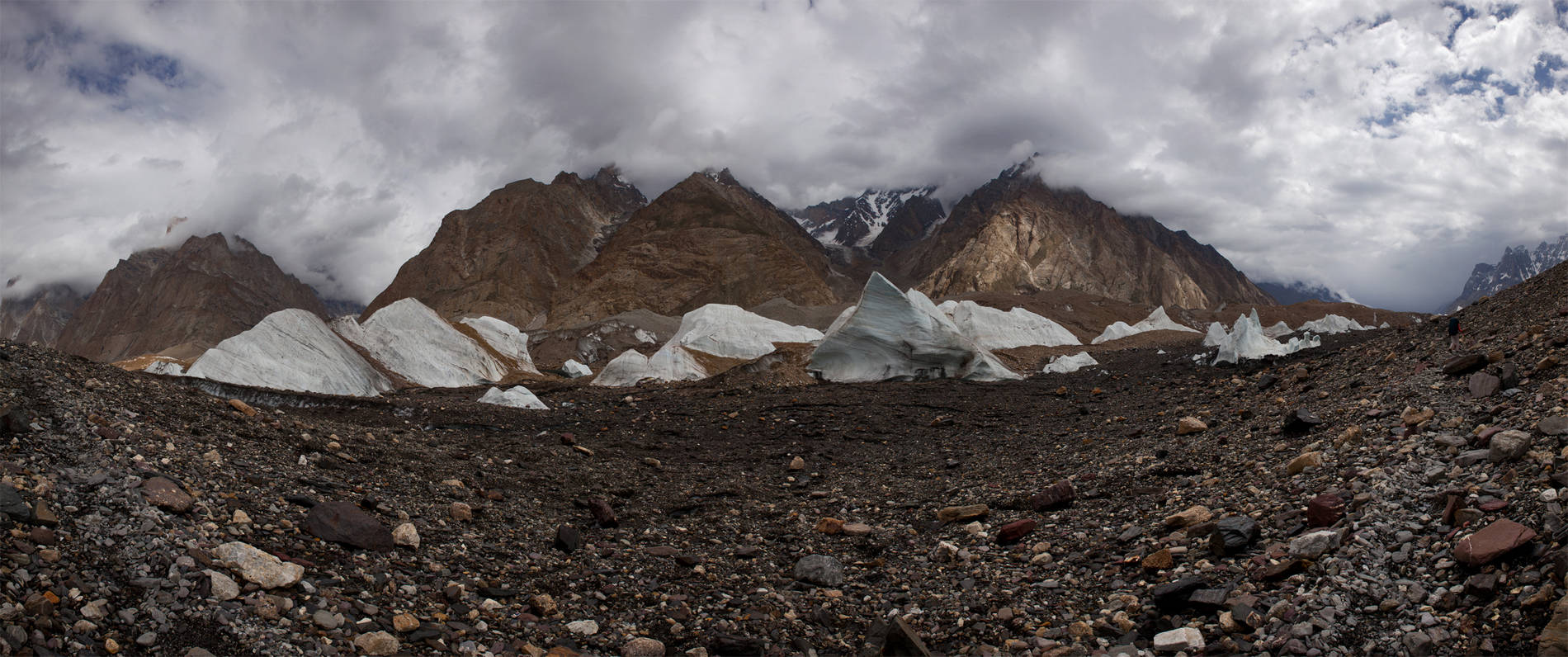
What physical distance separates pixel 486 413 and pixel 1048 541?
11757 millimetres

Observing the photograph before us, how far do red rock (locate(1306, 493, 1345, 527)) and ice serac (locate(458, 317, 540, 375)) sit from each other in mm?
39044

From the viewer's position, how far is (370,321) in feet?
114

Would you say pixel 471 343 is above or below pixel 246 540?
above

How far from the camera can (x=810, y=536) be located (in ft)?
22.4

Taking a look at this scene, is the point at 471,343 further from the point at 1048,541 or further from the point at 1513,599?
the point at 1513,599

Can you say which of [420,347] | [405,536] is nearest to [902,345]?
[405,536]

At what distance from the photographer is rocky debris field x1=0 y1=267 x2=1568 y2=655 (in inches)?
145

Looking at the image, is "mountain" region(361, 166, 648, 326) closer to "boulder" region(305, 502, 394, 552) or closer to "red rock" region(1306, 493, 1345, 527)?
"boulder" region(305, 502, 394, 552)

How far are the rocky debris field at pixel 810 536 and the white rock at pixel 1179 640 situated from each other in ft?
0.05

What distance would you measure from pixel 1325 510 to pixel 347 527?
620 centimetres

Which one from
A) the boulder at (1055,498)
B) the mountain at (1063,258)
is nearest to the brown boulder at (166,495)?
the boulder at (1055,498)

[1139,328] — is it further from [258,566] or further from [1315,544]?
[258,566]

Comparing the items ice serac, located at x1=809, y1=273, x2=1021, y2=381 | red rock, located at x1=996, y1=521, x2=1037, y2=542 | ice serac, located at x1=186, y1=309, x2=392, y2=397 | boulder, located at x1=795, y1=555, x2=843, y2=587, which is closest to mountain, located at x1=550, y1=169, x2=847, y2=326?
ice serac, located at x1=186, y1=309, x2=392, y2=397

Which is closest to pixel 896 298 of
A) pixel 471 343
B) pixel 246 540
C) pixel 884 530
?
pixel 884 530
